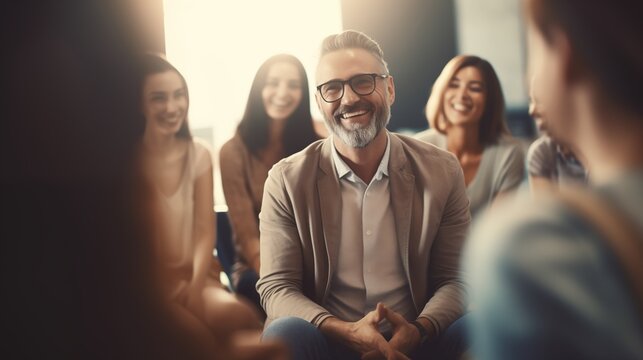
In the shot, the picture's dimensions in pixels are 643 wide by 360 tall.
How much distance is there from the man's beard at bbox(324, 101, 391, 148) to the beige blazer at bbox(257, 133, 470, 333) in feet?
0.20

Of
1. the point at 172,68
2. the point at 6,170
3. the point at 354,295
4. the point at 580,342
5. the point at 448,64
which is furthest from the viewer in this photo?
the point at 448,64

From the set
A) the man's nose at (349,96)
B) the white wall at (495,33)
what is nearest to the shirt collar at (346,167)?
the man's nose at (349,96)

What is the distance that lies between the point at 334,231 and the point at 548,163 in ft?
2.00

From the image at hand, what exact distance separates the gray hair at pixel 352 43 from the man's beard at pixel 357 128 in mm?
112

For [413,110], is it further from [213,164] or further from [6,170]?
[6,170]

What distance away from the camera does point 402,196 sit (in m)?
1.39

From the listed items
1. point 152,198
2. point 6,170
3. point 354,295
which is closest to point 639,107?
point 152,198

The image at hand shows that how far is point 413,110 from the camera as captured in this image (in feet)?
5.27

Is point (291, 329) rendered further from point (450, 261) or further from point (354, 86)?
point (354, 86)

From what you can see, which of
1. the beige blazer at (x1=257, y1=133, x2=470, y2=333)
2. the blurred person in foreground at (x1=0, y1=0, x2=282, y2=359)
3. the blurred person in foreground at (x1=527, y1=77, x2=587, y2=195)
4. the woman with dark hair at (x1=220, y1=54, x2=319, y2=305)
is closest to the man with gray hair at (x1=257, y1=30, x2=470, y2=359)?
the beige blazer at (x1=257, y1=133, x2=470, y2=333)

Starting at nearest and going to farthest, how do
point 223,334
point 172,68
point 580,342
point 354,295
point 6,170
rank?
point 580,342 → point 6,170 → point 223,334 → point 354,295 → point 172,68

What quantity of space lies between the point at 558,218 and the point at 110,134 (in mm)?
405

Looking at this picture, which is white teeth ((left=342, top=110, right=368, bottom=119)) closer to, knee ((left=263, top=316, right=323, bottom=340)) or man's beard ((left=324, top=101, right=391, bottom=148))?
man's beard ((left=324, top=101, right=391, bottom=148))

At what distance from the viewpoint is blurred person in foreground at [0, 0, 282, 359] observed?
1.81 feet
